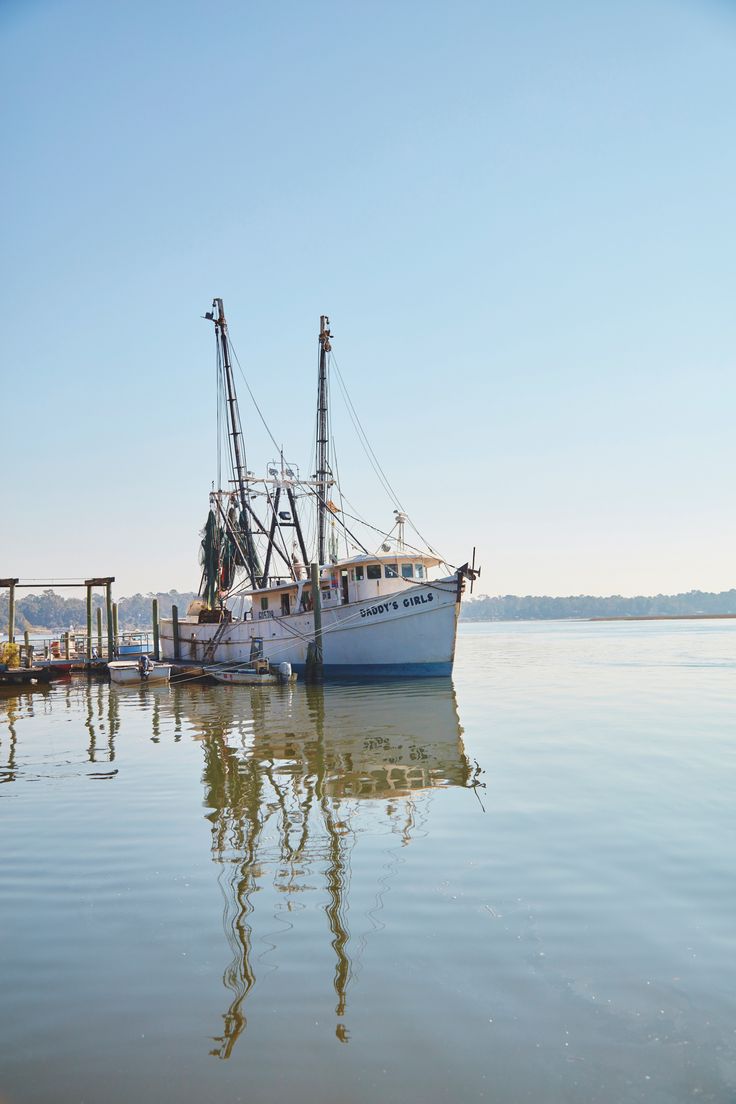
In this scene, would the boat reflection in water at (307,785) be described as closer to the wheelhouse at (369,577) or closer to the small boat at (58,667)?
the wheelhouse at (369,577)

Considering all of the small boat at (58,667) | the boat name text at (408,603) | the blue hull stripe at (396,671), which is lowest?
the blue hull stripe at (396,671)

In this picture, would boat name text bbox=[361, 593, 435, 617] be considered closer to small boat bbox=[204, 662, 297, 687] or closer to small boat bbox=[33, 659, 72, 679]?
small boat bbox=[204, 662, 297, 687]

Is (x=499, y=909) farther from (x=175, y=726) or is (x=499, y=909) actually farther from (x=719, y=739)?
(x=175, y=726)

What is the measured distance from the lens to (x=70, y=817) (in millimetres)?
11203

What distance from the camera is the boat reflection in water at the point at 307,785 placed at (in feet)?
23.9

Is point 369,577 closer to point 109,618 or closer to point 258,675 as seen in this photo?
point 258,675

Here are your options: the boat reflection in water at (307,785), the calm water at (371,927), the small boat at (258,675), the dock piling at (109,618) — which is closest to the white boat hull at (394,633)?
the small boat at (258,675)

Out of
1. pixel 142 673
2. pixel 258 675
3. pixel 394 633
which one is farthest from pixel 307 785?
pixel 142 673

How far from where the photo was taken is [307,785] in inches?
510

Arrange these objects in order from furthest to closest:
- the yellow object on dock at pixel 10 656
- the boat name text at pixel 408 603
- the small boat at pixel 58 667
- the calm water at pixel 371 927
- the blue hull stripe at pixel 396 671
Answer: the small boat at pixel 58 667
the yellow object on dock at pixel 10 656
the blue hull stripe at pixel 396 671
the boat name text at pixel 408 603
the calm water at pixel 371 927

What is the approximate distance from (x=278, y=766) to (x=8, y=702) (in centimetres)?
1856

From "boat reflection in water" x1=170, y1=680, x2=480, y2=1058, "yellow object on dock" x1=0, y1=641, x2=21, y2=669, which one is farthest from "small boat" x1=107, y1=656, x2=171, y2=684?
"boat reflection in water" x1=170, y1=680, x2=480, y2=1058

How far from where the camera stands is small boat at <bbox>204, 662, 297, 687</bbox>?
32344mm

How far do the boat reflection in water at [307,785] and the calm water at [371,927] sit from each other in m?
0.06
